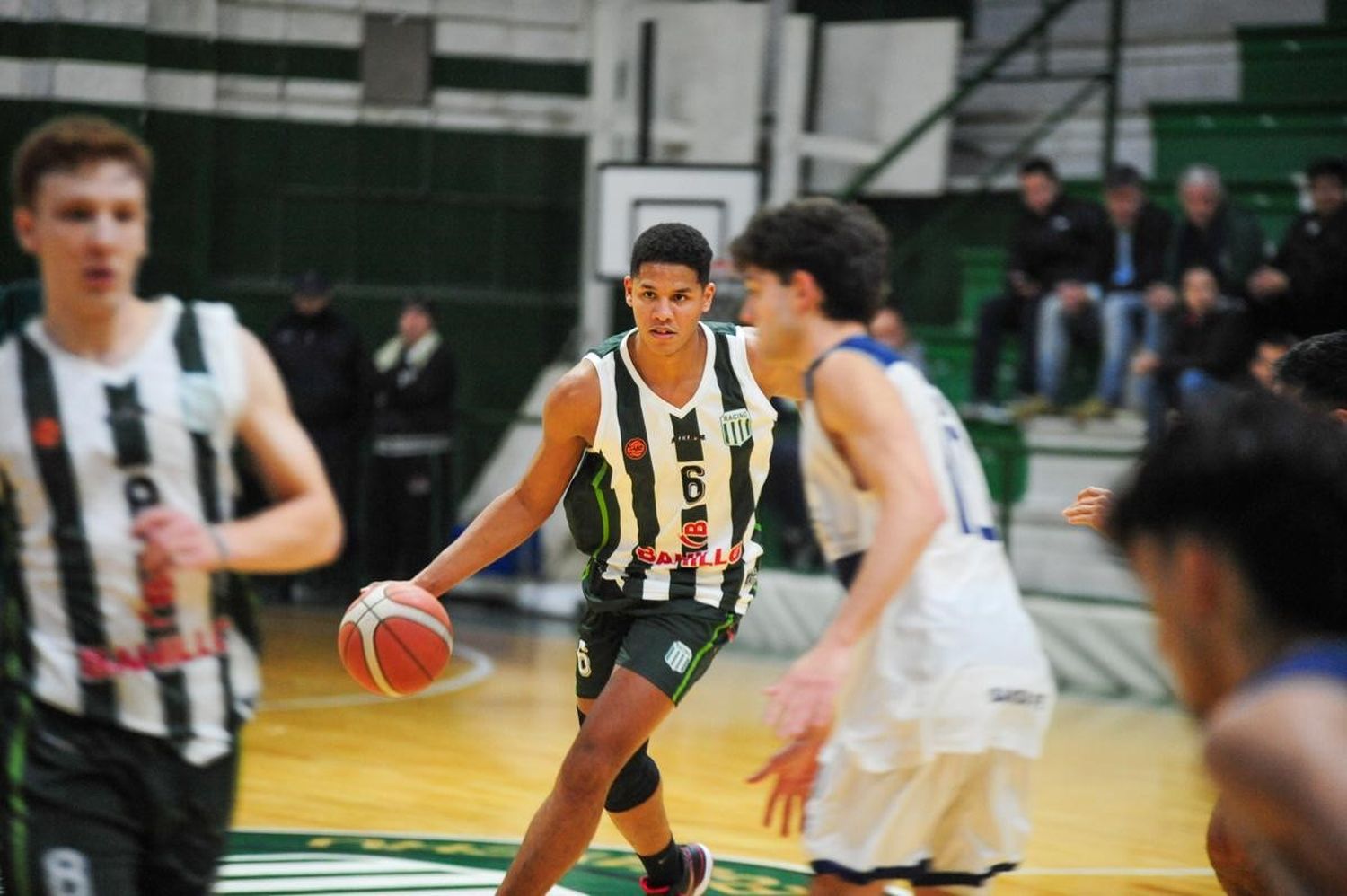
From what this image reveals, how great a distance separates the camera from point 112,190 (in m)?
3.29

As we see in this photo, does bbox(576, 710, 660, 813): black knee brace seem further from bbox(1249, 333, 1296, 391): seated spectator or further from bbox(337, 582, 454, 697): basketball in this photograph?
bbox(1249, 333, 1296, 391): seated spectator

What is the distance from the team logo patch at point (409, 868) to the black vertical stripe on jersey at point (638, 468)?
1336mm

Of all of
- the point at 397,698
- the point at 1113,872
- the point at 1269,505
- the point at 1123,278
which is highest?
the point at 1123,278

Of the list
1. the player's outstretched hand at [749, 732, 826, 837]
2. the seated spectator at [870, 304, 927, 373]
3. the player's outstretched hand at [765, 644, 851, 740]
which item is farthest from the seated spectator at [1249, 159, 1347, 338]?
the player's outstretched hand at [765, 644, 851, 740]

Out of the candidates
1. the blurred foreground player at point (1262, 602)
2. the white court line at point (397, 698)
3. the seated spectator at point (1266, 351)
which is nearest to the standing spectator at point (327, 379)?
the white court line at point (397, 698)

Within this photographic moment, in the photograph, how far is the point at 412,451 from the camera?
14023 mm

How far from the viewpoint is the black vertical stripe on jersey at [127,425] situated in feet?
10.9

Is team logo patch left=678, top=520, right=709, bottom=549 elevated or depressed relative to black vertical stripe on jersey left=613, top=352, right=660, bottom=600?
depressed

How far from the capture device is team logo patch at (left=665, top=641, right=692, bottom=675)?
5277 millimetres

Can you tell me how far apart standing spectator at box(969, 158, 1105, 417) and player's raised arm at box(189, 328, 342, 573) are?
30.4 feet

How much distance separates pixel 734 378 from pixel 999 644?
188 centimetres

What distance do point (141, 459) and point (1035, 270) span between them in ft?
32.5

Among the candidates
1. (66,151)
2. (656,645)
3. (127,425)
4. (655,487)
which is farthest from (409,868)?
(66,151)

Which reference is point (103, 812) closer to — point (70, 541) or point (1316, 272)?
point (70, 541)
